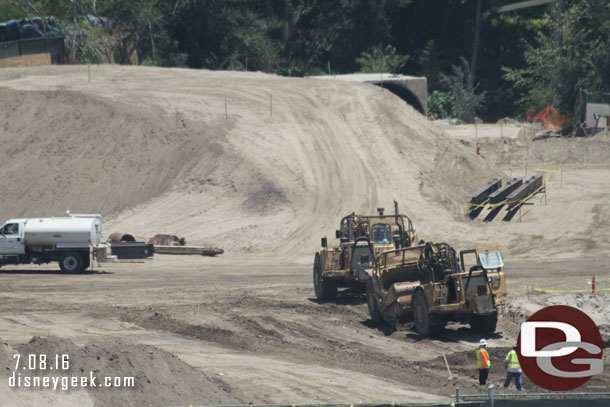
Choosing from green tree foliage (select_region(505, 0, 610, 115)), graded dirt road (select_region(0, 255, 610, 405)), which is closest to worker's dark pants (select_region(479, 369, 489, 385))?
graded dirt road (select_region(0, 255, 610, 405))

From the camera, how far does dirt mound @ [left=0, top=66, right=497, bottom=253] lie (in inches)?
1540

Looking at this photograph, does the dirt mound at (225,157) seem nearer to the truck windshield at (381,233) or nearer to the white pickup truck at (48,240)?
the white pickup truck at (48,240)

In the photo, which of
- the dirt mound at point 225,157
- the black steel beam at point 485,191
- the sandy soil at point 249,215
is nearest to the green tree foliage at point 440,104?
the sandy soil at point 249,215

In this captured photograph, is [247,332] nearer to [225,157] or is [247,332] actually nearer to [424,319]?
[424,319]

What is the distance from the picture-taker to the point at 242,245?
36844mm

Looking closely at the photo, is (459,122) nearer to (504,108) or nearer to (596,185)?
(504,108)

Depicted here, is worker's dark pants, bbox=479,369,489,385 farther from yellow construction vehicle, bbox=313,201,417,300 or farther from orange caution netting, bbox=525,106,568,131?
orange caution netting, bbox=525,106,568,131

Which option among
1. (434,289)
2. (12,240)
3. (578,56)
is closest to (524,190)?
(434,289)

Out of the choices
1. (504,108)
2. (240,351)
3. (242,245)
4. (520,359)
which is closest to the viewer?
(520,359)

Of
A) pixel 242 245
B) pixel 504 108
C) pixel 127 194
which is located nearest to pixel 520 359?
pixel 242 245

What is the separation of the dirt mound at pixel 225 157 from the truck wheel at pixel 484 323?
1476 cm

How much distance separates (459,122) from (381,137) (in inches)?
914
